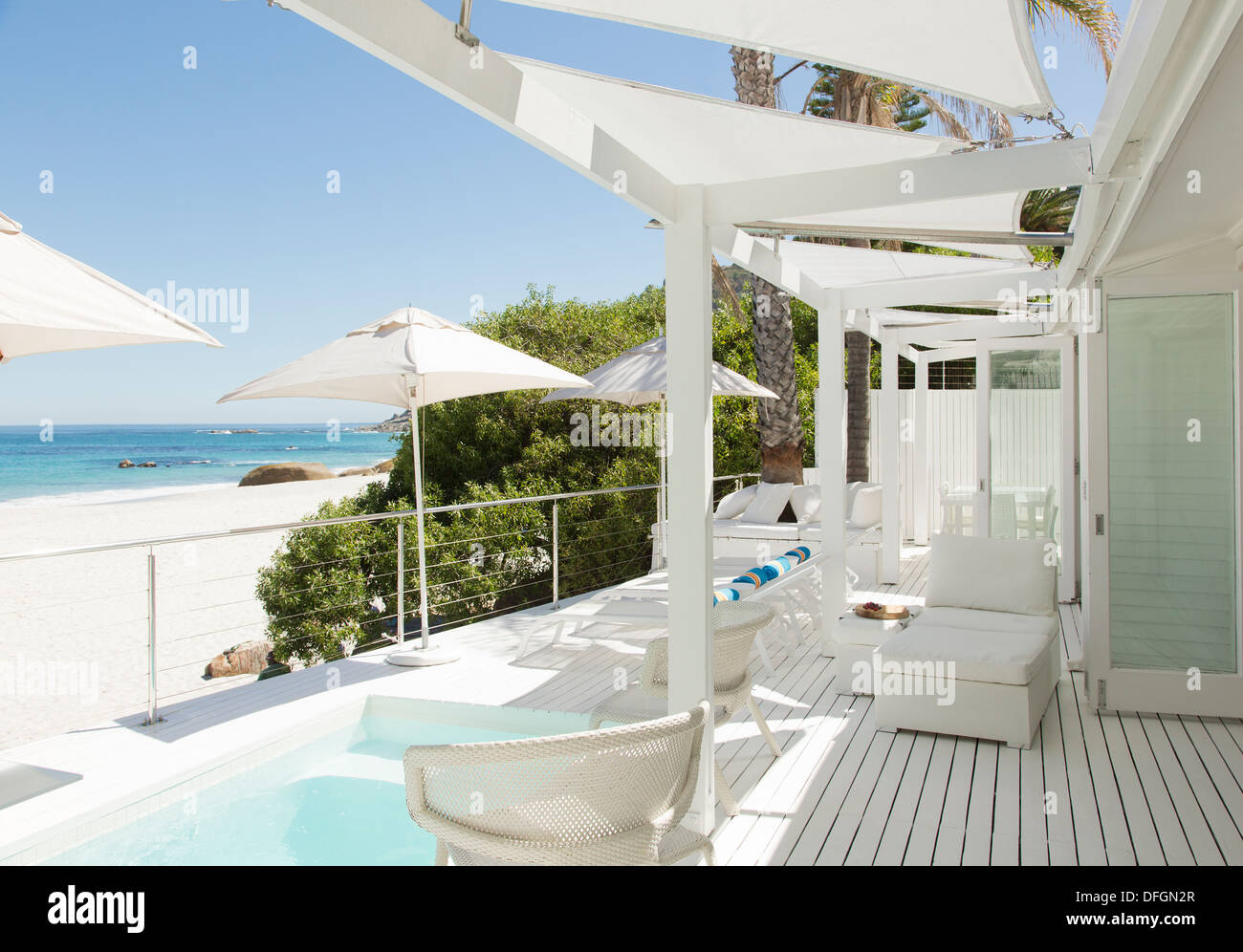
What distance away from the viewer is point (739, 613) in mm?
4672

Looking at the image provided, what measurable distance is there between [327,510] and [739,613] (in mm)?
11344

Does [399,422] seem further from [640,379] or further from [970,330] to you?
[970,330]

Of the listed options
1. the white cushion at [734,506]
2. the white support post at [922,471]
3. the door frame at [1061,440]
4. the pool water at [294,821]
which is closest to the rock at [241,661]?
the white cushion at [734,506]

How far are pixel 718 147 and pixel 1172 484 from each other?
303 centimetres

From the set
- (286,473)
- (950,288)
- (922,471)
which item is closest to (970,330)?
(950,288)

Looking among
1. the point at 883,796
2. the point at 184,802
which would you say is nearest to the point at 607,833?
the point at 883,796

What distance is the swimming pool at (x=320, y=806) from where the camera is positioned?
340cm

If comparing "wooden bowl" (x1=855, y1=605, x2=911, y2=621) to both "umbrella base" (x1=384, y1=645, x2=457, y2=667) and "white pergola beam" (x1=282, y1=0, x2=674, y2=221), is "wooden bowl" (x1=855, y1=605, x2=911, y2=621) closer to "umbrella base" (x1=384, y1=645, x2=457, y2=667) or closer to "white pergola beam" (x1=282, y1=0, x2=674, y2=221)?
"umbrella base" (x1=384, y1=645, x2=457, y2=667)

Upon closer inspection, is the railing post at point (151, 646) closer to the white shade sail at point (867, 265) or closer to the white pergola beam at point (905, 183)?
the white pergola beam at point (905, 183)

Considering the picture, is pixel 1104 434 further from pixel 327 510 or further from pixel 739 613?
pixel 327 510

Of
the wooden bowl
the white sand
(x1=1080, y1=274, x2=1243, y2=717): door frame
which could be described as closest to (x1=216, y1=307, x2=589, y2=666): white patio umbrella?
the wooden bowl

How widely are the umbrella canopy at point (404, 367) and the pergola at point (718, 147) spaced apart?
195cm

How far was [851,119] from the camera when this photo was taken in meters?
9.72
